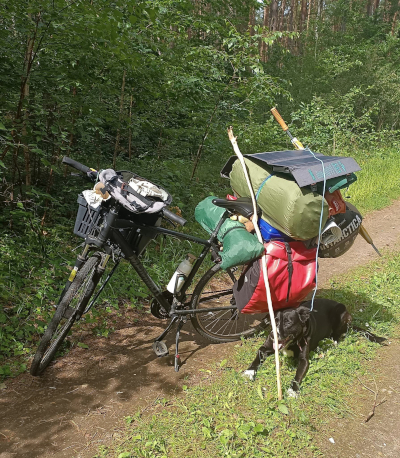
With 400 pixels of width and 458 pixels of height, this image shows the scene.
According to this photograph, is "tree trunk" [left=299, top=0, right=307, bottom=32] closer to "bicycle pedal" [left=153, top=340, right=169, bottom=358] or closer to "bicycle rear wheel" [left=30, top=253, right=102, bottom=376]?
"bicycle pedal" [left=153, top=340, right=169, bottom=358]

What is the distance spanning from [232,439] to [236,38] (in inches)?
211

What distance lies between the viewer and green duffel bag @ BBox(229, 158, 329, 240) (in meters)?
2.52

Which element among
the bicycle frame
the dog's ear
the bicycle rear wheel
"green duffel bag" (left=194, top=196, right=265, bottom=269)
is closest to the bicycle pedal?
the bicycle frame

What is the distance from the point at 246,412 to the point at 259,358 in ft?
1.78

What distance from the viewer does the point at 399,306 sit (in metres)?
4.10

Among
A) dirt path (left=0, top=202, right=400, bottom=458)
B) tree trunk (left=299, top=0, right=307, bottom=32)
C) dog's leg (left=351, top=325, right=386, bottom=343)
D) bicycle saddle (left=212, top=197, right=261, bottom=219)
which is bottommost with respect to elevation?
dirt path (left=0, top=202, right=400, bottom=458)

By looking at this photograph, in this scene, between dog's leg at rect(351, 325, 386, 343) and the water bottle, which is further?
dog's leg at rect(351, 325, 386, 343)

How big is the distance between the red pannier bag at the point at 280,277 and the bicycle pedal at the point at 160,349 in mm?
825

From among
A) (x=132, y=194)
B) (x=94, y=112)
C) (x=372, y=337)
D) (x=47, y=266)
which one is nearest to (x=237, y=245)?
(x=132, y=194)

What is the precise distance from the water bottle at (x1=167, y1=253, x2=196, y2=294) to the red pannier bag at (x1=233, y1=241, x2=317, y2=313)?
0.49 meters

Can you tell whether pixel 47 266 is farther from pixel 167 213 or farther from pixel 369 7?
pixel 369 7

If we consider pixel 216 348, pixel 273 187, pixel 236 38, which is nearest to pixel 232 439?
pixel 216 348

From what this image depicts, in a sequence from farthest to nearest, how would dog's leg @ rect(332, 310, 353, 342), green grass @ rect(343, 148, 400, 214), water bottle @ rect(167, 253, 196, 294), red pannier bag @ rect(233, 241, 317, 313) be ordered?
green grass @ rect(343, 148, 400, 214)
dog's leg @ rect(332, 310, 353, 342)
water bottle @ rect(167, 253, 196, 294)
red pannier bag @ rect(233, 241, 317, 313)

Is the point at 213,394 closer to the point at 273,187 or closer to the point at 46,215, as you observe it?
the point at 273,187
